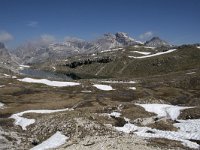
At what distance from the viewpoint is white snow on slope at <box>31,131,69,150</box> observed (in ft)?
178

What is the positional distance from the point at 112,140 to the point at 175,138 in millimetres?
12093

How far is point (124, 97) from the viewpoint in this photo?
4466 inches

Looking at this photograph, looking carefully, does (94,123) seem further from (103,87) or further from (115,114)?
(103,87)

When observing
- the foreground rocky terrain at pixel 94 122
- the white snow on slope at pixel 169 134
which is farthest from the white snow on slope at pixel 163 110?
the white snow on slope at pixel 169 134

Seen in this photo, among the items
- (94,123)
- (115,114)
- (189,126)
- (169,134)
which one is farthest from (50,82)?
(169,134)

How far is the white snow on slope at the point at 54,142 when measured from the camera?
2132 inches

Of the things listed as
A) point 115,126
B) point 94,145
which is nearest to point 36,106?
point 115,126

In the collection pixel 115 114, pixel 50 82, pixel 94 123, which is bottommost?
pixel 115 114

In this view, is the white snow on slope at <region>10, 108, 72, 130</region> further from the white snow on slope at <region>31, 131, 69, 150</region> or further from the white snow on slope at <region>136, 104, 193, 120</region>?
the white snow on slope at <region>136, 104, 193, 120</region>

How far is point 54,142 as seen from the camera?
2216 inches

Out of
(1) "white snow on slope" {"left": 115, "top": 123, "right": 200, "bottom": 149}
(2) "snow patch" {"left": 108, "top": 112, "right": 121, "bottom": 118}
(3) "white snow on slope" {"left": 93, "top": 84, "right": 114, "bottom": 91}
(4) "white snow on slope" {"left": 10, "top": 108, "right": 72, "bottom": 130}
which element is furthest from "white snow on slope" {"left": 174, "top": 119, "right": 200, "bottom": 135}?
(3) "white snow on slope" {"left": 93, "top": 84, "right": 114, "bottom": 91}

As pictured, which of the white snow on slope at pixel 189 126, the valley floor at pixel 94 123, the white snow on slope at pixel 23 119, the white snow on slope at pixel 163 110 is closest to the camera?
the valley floor at pixel 94 123

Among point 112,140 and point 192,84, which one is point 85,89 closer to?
point 192,84

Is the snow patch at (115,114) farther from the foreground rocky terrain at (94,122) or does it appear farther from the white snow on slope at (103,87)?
the white snow on slope at (103,87)
